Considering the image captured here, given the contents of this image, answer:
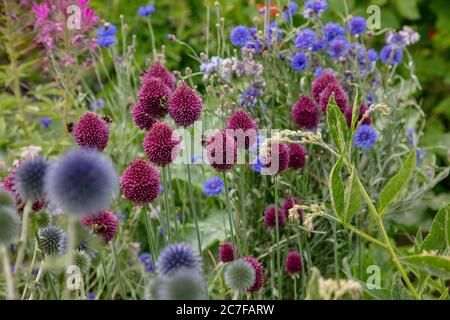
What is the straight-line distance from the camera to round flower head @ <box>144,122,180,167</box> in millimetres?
1235

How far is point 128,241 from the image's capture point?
7.52 ft

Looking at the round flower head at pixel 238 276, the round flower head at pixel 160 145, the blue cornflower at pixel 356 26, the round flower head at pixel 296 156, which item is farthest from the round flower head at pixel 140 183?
the blue cornflower at pixel 356 26

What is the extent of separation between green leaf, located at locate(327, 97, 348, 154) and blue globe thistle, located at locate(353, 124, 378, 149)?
678mm

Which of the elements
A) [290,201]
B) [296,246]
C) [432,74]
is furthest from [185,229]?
[432,74]

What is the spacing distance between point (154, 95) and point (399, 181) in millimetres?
471

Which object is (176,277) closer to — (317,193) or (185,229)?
(317,193)

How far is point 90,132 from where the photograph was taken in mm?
1251

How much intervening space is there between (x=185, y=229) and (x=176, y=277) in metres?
1.45

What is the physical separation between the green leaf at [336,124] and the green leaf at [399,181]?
0.09m

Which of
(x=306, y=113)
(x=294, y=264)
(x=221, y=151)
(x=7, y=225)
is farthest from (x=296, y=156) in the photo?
(x=7, y=225)

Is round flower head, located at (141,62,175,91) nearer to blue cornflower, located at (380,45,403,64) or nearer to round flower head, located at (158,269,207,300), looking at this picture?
round flower head, located at (158,269,207,300)

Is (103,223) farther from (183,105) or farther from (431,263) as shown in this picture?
(431,263)

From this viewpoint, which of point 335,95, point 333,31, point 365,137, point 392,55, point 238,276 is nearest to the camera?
point 238,276

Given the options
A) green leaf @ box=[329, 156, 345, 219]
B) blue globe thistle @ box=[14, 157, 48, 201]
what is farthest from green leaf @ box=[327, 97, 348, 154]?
blue globe thistle @ box=[14, 157, 48, 201]
